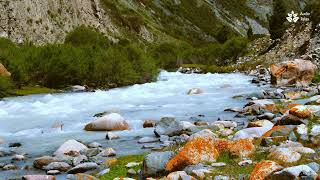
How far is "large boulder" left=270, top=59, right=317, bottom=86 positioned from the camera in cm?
4156

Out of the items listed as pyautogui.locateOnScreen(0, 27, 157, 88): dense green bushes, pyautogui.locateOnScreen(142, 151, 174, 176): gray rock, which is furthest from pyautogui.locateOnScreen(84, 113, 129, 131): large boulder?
pyautogui.locateOnScreen(0, 27, 157, 88): dense green bushes

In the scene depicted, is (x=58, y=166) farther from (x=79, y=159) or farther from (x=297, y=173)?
(x=297, y=173)

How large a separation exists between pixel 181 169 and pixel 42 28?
76.1m

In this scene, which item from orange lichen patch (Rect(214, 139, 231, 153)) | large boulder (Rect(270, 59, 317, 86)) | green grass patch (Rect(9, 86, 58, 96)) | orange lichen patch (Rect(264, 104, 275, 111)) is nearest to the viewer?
orange lichen patch (Rect(214, 139, 231, 153))

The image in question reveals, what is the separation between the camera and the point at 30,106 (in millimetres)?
33000

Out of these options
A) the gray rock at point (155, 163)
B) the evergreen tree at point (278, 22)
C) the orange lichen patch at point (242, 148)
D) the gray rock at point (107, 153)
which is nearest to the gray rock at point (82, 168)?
the gray rock at point (107, 153)

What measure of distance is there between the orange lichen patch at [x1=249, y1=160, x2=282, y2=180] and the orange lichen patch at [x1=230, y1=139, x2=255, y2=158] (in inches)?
67.3

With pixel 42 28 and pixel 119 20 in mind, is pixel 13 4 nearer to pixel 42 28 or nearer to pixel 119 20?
pixel 42 28

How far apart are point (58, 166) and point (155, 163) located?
3886 mm

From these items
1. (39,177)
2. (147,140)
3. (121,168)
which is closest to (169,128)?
(147,140)

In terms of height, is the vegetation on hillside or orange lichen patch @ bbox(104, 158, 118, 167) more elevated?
the vegetation on hillside

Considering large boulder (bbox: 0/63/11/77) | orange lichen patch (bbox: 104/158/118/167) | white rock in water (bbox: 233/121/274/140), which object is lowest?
orange lichen patch (bbox: 104/158/118/167)

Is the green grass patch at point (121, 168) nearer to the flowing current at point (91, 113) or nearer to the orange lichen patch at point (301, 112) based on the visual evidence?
the flowing current at point (91, 113)

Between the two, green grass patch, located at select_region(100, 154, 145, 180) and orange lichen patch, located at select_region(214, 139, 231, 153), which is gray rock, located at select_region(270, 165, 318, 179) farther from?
green grass patch, located at select_region(100, 154, 145, 180)
